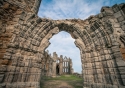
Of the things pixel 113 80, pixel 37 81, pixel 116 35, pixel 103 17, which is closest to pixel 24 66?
pixel 37 81

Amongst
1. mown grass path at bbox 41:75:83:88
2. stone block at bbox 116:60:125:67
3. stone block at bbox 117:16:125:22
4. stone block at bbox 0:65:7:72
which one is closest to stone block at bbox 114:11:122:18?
stone block at bbox 117:16:125:22

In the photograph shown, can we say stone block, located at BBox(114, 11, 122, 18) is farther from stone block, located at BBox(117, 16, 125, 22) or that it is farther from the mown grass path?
the mown grass path

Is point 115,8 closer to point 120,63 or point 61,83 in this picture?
point 120,63

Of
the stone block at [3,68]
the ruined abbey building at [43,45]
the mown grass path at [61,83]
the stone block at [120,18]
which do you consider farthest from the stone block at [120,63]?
the stone block at [3,68]

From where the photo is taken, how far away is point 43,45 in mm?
4918

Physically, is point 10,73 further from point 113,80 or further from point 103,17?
point 103,17

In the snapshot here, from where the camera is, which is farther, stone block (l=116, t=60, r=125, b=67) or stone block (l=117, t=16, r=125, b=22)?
stone block (l=117, t=16, r=125, b=22)

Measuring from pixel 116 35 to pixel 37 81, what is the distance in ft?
16.5

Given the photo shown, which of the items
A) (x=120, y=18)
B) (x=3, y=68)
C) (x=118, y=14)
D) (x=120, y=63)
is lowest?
(x=3, y=68)

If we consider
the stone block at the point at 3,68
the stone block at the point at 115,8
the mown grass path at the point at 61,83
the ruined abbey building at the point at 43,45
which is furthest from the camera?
the mown grass path at the point at 61,83

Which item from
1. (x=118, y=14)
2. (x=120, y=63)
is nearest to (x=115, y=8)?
(x=118, y=14)

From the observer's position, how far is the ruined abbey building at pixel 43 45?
342 centimetres

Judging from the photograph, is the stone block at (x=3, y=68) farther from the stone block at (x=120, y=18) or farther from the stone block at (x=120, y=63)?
the stone block at (x=120, y=18)

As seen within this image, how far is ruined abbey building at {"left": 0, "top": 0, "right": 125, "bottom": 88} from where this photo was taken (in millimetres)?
3418
